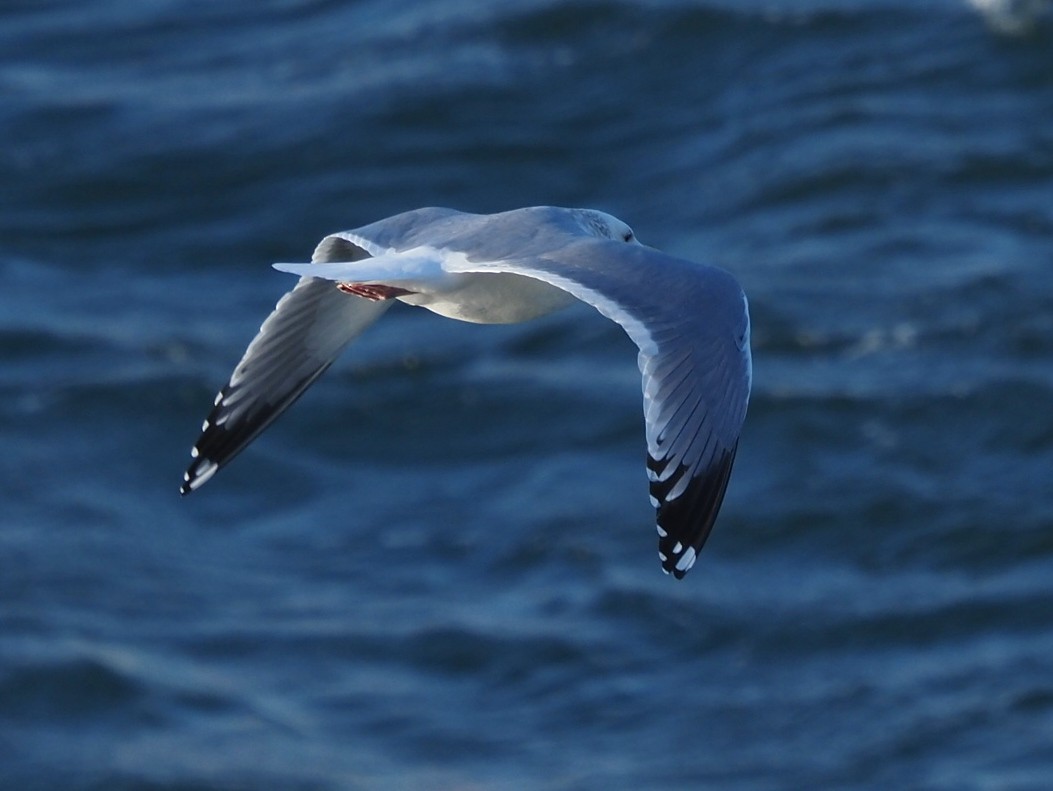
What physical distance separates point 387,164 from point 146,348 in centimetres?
306

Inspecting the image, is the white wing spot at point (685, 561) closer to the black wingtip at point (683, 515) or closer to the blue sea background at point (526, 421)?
the black wingtip at point (683, 515)

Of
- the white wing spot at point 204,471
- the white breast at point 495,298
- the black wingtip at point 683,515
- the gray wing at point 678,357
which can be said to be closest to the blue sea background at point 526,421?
the white wing spot at point 204,471

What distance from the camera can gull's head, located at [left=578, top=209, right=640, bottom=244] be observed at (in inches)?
243

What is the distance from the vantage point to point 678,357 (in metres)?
5.37

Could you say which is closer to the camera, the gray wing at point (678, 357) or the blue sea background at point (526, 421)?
the gray wing at point (678, 357)

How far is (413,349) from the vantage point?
17.2 metres

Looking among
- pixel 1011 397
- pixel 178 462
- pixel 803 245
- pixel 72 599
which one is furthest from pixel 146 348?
pixel 1011 397

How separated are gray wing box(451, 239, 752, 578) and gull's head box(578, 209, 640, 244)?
0.49 meters

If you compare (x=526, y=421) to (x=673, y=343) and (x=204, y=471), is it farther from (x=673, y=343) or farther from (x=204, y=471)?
(x=673, y=343)

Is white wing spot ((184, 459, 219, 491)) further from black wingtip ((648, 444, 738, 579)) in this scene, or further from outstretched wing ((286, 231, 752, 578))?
black wingtip ((648, 444, 738, 579))

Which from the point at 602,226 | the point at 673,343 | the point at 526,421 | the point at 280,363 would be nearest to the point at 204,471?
the point at 280,363

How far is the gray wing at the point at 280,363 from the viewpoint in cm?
644

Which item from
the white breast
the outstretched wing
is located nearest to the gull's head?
the white breast

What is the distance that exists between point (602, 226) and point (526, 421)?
10088 millimetres
